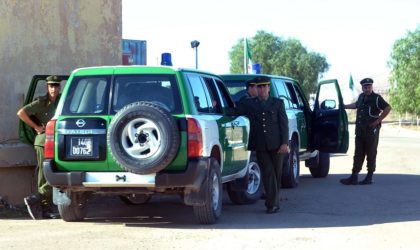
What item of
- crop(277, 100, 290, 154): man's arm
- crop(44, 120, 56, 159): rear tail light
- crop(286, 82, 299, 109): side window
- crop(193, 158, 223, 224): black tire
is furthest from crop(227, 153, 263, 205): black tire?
crop(44, 120, 56, 159): rear tail light

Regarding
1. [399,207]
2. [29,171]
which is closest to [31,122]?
[29,171]

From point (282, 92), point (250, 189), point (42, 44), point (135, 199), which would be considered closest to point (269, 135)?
point (250, 189)

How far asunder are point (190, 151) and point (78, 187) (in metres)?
1.37

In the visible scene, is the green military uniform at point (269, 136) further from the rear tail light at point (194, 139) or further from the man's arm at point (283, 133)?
the rear tail light at point (194, 139)

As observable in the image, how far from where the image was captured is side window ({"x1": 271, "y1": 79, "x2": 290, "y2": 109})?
41.2ft

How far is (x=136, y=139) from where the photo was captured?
26.4 feet

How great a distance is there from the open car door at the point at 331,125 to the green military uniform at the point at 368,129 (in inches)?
10.8

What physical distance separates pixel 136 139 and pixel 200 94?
1189 millimetres

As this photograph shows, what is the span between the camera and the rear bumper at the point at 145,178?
26.3 ft

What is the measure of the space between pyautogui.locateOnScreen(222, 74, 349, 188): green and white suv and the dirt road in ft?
2.49

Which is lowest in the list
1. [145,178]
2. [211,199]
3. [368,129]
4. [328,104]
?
[211,199]

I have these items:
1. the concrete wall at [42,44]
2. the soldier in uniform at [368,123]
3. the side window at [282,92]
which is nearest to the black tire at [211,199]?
the concrete wall at [42,44]

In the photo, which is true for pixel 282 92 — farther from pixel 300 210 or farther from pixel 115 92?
pixel 115 92

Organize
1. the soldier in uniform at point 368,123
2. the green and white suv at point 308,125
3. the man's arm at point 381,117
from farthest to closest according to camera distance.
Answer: the soldier in uniform at point 368,123, the man's arm at point 381,117, the green and white suv at point 308,125
